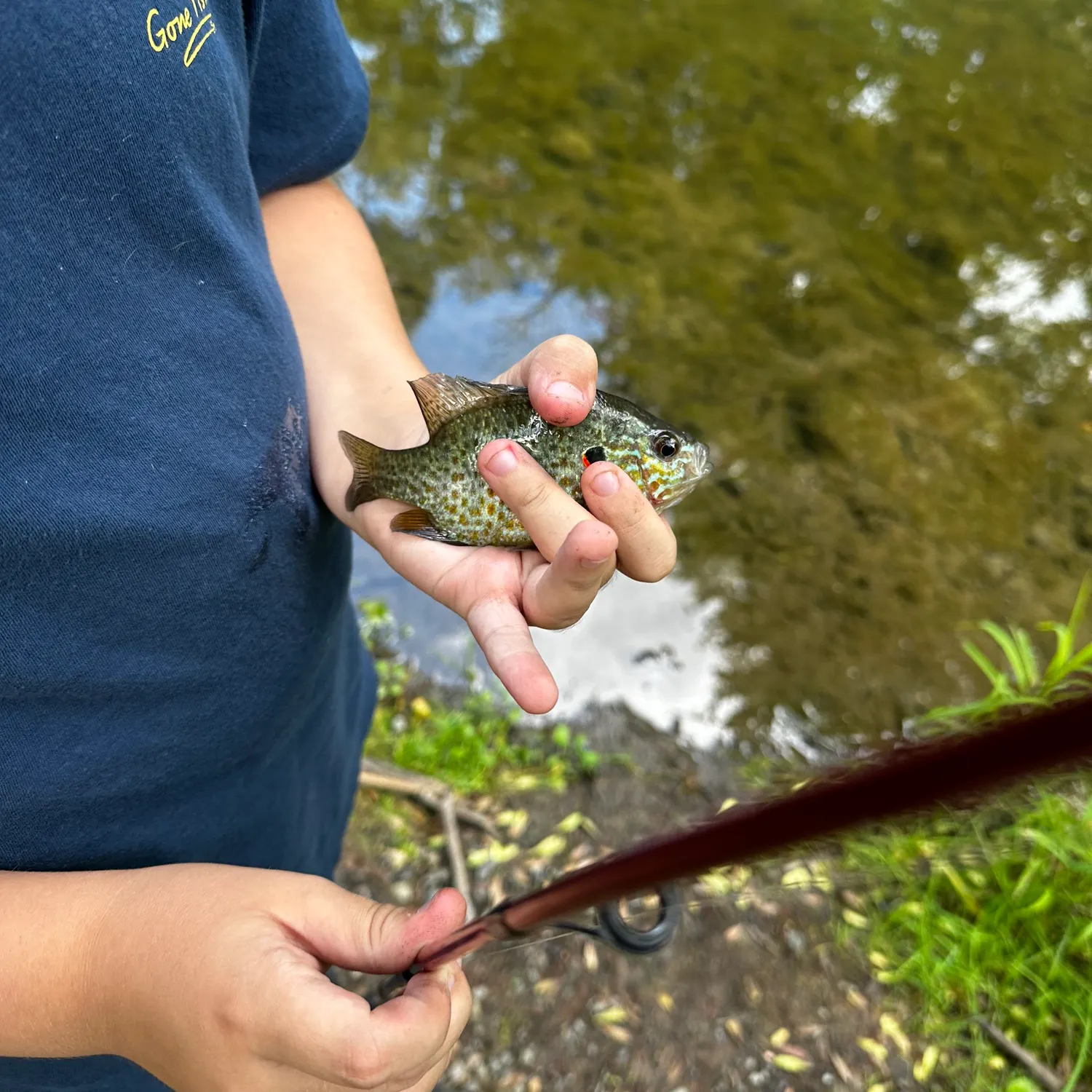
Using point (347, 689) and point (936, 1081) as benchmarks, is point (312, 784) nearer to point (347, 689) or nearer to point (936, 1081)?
point (347, 689)

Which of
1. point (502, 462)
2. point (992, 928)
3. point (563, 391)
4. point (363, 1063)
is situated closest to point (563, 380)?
point (563, 391)

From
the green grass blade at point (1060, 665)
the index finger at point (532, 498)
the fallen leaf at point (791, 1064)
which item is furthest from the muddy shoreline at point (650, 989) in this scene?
the index finger at point (532, 498)

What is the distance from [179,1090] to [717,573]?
13.0 ft

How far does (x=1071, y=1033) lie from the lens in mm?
2828

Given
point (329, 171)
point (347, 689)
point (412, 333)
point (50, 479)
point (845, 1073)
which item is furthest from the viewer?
point (412, 333)

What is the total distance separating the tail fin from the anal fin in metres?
0.08

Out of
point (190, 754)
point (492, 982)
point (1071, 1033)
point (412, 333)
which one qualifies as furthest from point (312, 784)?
point (412, 333)

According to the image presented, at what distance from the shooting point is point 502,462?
4.73 feet

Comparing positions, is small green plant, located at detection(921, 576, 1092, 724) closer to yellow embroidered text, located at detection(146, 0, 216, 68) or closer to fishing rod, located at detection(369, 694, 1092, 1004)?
fishing rod, located at detection(369, 694, 1092, 1004)

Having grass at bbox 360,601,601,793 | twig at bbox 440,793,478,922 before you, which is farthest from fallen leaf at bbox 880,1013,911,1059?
twig at bbox 440,793,478,922

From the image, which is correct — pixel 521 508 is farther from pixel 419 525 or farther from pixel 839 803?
pixel 839 803

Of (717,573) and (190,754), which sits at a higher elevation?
(190,754)

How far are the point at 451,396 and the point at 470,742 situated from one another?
2.26 metres

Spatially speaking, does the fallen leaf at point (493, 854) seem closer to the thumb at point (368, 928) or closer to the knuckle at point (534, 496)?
the thumb at point (368, 928)
